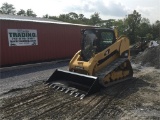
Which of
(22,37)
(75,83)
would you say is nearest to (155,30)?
(22,37)

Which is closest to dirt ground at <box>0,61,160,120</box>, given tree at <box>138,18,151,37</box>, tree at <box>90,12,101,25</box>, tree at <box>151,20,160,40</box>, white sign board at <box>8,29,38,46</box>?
white sign board at <box>8,29,38,46</box>

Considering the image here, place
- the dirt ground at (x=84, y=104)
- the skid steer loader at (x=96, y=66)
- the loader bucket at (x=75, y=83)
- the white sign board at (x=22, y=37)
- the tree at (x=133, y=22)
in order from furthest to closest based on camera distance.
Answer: the tree at (x=133, y=22) < the white sign board at (x=22, y=37) < the skid steer loader at (x=96, y=66) < the loader bucket at (x=75, y=83) < the dirt ground at (x=84, y=104)

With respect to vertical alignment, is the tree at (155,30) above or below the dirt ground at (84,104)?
above

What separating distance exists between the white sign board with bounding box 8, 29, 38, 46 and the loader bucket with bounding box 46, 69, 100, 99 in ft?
18.7

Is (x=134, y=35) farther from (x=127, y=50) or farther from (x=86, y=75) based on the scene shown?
(x=86, y=75)

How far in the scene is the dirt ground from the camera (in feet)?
20.1

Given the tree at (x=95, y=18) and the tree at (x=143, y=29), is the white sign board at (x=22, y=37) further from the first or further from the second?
the tree at (x=95, y=18)

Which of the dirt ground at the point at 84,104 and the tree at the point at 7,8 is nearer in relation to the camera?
the dirt ground at the point at 84,104

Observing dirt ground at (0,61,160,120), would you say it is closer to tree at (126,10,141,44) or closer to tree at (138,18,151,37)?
tree at (126,10,141,44)

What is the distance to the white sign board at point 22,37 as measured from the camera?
14.1 meters

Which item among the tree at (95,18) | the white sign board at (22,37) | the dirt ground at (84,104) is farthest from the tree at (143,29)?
the dirt ground at (84,104)

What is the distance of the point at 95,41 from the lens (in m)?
9.12

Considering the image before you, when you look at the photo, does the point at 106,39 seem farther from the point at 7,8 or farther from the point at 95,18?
the point at 7,8

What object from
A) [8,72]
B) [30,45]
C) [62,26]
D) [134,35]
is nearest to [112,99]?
[8,72]
